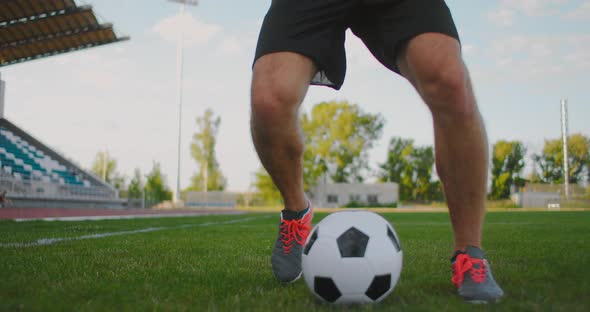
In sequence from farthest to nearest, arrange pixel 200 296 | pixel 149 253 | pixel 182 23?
1. pixel 182 23
2. pixel 149 253
3. pixel 200 296

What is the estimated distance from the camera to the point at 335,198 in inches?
2127

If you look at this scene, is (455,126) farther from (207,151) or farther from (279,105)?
(207,151)

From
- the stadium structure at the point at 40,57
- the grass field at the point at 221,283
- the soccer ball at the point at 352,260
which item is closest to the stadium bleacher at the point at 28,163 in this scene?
the stadium structure at the point at 40,57

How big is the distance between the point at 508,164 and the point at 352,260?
7042cm

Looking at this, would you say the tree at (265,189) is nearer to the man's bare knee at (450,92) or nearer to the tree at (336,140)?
the tree at (336,140)

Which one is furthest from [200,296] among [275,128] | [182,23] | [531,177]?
[531,177]

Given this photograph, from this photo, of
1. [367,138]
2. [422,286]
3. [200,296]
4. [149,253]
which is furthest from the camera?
[367,138]

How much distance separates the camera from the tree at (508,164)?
63906 millimetres

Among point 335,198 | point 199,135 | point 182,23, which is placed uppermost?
point 182,23

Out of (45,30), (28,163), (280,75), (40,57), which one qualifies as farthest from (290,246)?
(28,163)

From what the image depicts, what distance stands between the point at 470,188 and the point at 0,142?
24.3 m

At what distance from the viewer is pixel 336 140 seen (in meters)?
55.3

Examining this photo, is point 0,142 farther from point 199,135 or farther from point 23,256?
point 199,135

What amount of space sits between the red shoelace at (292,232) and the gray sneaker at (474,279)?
0.72m
